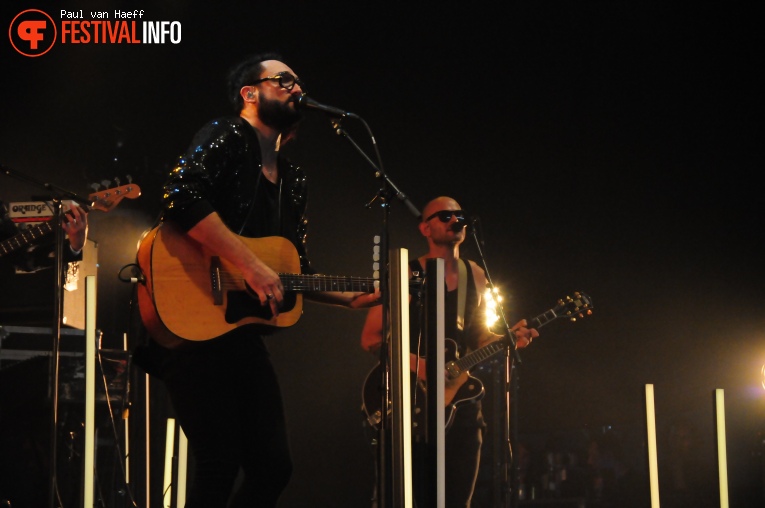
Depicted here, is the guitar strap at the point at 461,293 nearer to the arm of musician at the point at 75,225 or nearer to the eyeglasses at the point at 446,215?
the eyeglasses at the point at 446,215

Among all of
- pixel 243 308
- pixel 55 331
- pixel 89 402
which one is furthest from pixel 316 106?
pixel 89 402

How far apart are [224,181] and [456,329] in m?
2.21

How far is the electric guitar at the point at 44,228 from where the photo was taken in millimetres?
4490

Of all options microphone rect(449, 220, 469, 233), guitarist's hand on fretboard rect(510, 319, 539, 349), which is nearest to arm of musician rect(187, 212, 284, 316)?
microphone rect(449, 220, 469, 233)

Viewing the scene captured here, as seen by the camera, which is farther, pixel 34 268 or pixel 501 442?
pixel 501 442

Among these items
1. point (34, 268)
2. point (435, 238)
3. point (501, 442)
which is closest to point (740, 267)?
point (501, 442)

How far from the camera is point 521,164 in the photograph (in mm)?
6668

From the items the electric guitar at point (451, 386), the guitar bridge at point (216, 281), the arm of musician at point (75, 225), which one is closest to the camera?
the guitar bridge at point (216, 281)

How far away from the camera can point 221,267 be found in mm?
2693

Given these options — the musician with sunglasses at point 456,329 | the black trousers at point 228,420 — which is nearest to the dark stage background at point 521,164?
the musician with sunglasses at point 456,329

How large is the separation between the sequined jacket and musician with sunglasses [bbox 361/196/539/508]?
1.41m

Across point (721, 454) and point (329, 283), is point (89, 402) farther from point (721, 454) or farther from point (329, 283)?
point (721, 454)

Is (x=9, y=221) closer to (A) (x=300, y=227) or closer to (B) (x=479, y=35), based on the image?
(A) (x=300, y=227)

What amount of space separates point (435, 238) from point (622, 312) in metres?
2.39
